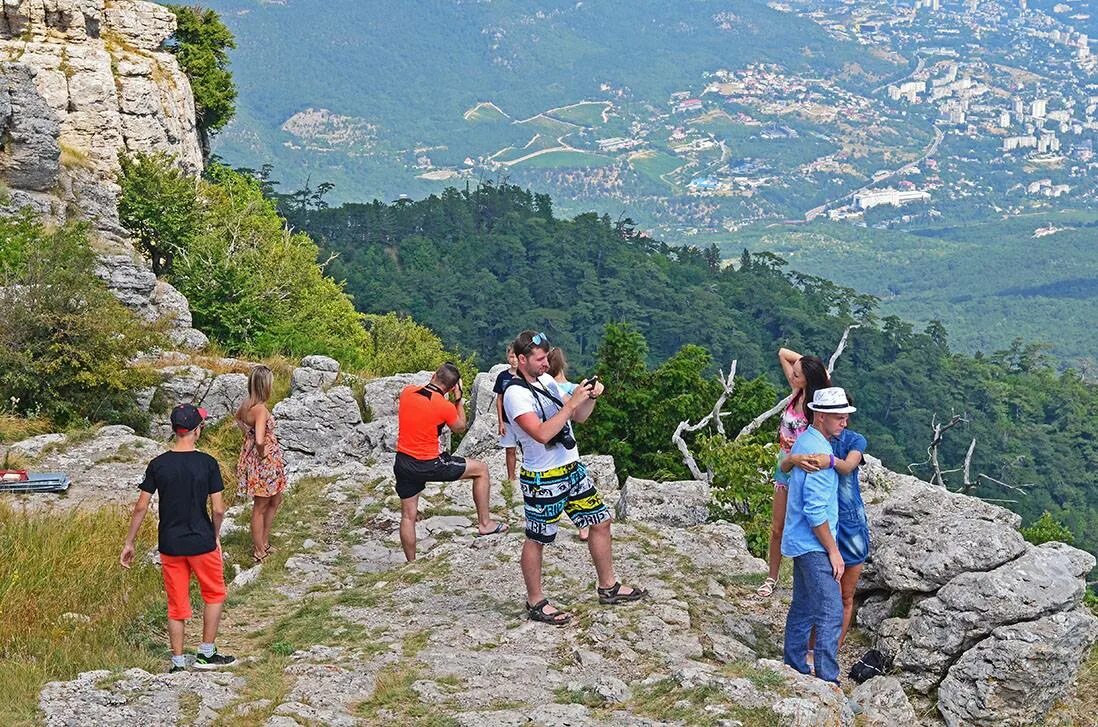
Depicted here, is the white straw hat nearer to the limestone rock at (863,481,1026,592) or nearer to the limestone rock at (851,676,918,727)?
the limestone rock at (863,481,1026,592)

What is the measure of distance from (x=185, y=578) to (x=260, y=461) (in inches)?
120

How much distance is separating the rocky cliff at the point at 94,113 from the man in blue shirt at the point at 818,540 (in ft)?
51.7

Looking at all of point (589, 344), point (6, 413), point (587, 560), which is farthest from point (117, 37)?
point (589, 344)

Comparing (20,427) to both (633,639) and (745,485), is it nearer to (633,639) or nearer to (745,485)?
(745,485)

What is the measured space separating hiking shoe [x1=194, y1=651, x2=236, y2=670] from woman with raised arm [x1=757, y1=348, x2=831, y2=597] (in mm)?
4015

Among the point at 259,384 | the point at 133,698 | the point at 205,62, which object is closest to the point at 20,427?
the point at 259,384

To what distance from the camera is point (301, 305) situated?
2912 centimetres

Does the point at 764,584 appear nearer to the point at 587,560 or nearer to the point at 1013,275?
the point at 587,560

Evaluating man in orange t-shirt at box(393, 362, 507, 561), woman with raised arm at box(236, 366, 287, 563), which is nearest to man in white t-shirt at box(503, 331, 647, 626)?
man in orange t-shirt at box(393, 362, 507, 561)

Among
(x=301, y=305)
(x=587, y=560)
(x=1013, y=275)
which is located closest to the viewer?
(x=587, y=560)

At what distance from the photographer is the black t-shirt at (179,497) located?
23.9ft

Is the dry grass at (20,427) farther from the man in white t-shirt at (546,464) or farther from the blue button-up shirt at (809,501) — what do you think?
the blue button-up shirt at (809,501)

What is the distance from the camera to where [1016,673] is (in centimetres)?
737

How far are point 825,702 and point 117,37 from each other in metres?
33.2
